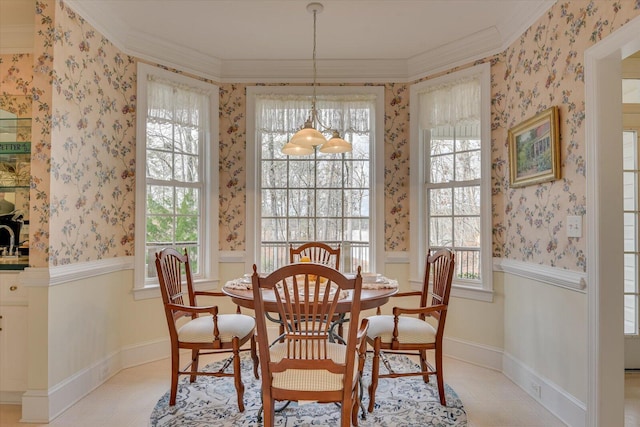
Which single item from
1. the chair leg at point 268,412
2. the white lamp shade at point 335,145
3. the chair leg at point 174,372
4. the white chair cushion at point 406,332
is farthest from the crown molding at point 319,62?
the chair leg at point 268,412

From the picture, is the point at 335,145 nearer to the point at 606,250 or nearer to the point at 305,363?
the point at 305,363

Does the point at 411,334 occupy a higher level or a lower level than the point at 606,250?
lower

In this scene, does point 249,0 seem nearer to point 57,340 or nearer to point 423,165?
point 423,165

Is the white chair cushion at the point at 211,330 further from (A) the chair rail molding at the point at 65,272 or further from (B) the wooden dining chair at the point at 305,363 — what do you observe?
(A) the chair rail molding at the point at 65,272

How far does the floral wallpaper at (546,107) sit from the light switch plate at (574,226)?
0.04 metres

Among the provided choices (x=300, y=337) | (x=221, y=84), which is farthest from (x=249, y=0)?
(x=300, y=337)

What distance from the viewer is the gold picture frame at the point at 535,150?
2518 millimetres

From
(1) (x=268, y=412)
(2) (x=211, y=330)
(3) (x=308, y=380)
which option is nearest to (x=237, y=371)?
(2) (x=211, y=330)

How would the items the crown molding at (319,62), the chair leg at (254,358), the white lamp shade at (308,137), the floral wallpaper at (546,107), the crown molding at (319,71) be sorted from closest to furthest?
1. the floral wallpaper at (546,107)
2. the white lamp shade at (308,137)
3. the chair leg at (254,358)
4. the crown molding at (319,62)
5. the crown molding at (319,71)

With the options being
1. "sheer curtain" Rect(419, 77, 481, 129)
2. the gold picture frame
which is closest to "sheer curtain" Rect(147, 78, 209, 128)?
"sheer curtain" Rect(419, 77, 481, 129)

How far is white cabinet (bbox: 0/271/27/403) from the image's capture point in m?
2.51

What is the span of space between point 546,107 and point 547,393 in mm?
1963

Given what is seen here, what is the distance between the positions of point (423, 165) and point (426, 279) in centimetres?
132

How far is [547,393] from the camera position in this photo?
257 centimetres
